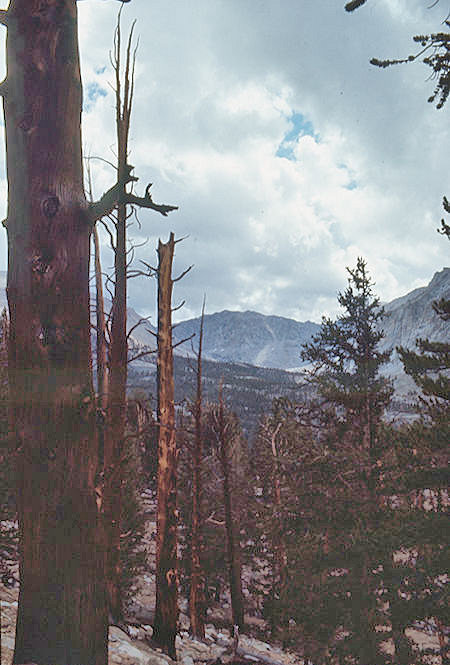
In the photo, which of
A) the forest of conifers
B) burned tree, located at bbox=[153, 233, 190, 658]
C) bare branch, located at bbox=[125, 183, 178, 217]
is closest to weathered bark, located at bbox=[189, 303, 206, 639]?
the forest of conifers

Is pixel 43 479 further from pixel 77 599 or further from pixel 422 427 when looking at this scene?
pixel 422 427

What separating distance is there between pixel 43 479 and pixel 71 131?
7.43ft

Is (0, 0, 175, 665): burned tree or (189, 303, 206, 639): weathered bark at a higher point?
(0, 0, 175, 665): burned tree

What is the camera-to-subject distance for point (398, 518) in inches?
375

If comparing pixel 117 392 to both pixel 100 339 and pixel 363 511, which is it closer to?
pixel 100 339

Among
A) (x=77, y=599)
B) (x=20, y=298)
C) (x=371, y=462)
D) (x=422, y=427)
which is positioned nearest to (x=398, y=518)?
(x=371, y=462)

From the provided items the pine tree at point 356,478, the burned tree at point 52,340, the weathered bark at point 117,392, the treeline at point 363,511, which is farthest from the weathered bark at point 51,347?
the pine tree at point 356,478

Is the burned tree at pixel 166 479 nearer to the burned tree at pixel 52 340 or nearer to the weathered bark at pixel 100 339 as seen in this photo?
the weathered bark at pixel 100 339

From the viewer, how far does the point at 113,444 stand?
684 centimetres

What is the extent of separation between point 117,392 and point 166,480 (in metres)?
1.82

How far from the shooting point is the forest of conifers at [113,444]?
2543 millimetres

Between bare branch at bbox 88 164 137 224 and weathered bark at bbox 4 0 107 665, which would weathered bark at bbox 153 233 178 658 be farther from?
bare branch at bbox 88 164 137 224

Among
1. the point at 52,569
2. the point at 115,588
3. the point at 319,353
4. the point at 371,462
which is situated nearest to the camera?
the point at 52,569

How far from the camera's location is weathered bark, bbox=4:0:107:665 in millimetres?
2500
